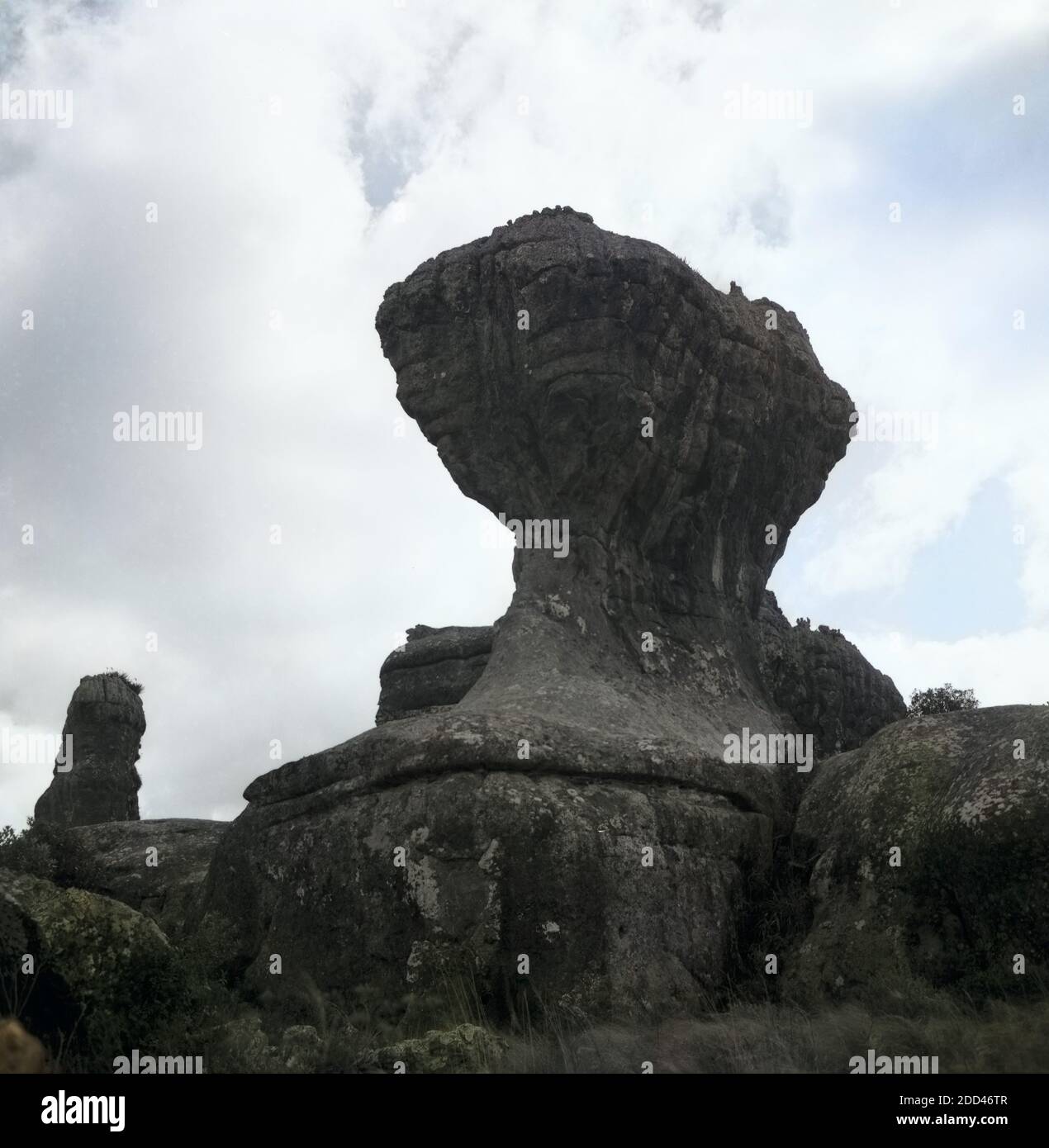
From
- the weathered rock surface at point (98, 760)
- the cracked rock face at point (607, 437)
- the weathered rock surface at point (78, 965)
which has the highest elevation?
the cracked rock face at point (607, 437)

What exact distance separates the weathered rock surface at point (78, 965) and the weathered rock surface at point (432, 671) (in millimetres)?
9697

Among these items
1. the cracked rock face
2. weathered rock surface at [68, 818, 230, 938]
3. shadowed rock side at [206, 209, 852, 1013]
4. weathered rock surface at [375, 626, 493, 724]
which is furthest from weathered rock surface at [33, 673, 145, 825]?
the cracked rock face

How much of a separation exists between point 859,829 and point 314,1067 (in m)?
6.31

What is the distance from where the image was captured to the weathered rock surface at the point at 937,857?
→ 11.1 meters

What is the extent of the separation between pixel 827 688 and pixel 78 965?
39.6ft

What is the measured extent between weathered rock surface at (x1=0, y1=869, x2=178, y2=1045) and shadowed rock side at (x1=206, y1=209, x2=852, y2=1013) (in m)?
2.53

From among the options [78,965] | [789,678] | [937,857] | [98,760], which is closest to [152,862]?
[98,760]

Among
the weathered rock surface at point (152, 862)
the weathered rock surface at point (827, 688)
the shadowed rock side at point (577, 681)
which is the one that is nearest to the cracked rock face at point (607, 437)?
the shadowed rock side at point (577, 681)

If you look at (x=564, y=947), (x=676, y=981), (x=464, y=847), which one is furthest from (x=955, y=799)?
(x=464, y=847)

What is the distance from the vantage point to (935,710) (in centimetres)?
1933

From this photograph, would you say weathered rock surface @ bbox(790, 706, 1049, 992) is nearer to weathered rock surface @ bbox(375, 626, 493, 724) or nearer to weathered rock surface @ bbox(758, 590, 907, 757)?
weathered rock surface @ bbox(758, 590, 907, 757)

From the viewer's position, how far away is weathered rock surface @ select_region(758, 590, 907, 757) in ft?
60.4

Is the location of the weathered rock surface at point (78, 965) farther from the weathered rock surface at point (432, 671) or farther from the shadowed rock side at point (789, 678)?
the weathered rock surface at point (432, 671)
